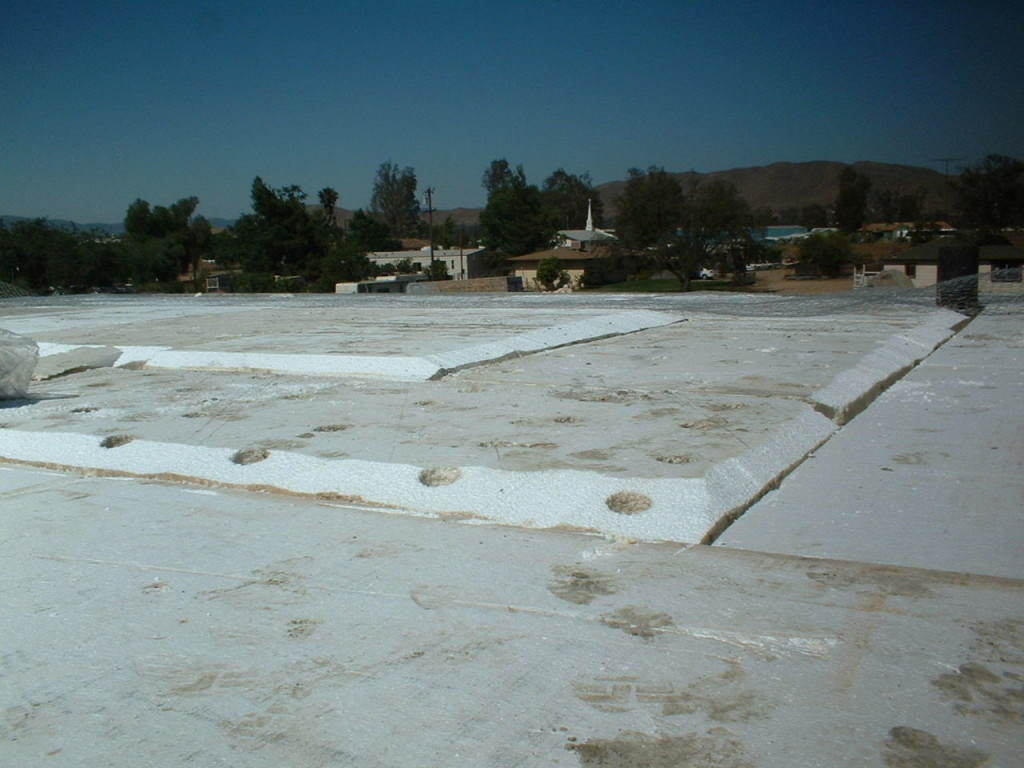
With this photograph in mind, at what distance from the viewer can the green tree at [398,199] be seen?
12762 cm

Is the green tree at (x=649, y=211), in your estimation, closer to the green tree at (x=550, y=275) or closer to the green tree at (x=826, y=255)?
the green tree at (x=550, y=275)

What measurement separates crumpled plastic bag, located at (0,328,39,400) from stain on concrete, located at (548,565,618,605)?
465cm

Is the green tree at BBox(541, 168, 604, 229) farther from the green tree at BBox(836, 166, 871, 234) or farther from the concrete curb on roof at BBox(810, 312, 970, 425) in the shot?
the concrete curb on roof at BBox(810, 312, 970, 425)

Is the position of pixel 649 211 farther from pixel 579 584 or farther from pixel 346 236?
pixel 579 584

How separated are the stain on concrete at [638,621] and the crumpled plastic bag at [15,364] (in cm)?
505

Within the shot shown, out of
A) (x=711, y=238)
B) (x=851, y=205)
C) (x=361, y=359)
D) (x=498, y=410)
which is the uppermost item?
(x=851, y=205)

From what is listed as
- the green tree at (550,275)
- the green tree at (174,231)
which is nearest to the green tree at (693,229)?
the green tree at (550,275)

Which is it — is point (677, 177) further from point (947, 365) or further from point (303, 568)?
point (303, 568)

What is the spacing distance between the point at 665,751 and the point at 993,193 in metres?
52.8

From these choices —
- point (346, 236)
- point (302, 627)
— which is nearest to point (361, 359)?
point (302, 627)

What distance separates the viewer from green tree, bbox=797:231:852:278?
49.4m

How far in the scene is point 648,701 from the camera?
7.89 feet

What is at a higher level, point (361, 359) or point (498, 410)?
point (361, 359)

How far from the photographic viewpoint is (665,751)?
7.21 ft
